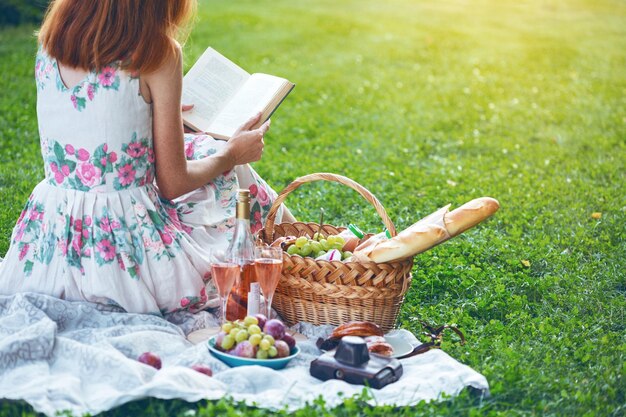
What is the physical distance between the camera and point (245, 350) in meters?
3.29

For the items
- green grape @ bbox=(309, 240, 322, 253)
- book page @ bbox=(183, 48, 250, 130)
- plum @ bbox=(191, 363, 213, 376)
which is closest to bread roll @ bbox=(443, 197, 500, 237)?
green grape @ bbox=(309, 240, 322, 253)

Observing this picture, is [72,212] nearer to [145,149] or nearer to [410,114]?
[145,149]

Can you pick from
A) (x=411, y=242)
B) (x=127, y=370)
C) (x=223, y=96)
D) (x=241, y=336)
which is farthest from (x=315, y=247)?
(x=127, y=370)

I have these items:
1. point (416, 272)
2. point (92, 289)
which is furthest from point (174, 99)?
point (416, 272)

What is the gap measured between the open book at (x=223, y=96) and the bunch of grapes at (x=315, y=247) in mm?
Result: 614

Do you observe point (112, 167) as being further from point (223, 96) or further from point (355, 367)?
point (355, 367)

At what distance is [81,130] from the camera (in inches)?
141

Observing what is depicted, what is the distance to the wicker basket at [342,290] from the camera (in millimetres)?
3734

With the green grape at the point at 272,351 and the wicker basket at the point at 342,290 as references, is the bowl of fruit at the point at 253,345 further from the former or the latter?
the wicker basket at the point at 342,290

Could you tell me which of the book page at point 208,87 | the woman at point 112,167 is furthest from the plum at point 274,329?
the book page at point 208,87

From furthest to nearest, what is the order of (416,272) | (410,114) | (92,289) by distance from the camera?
(410,114), (416,272), (92,289)

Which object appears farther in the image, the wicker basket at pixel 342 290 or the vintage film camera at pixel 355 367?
the wicker basket at pixel 342 290

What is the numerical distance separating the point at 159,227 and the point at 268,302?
0.58 m

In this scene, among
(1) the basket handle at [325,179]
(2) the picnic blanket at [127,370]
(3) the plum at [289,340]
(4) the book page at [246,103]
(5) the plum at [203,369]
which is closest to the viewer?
(2) the picnic blanket at [127,370]
